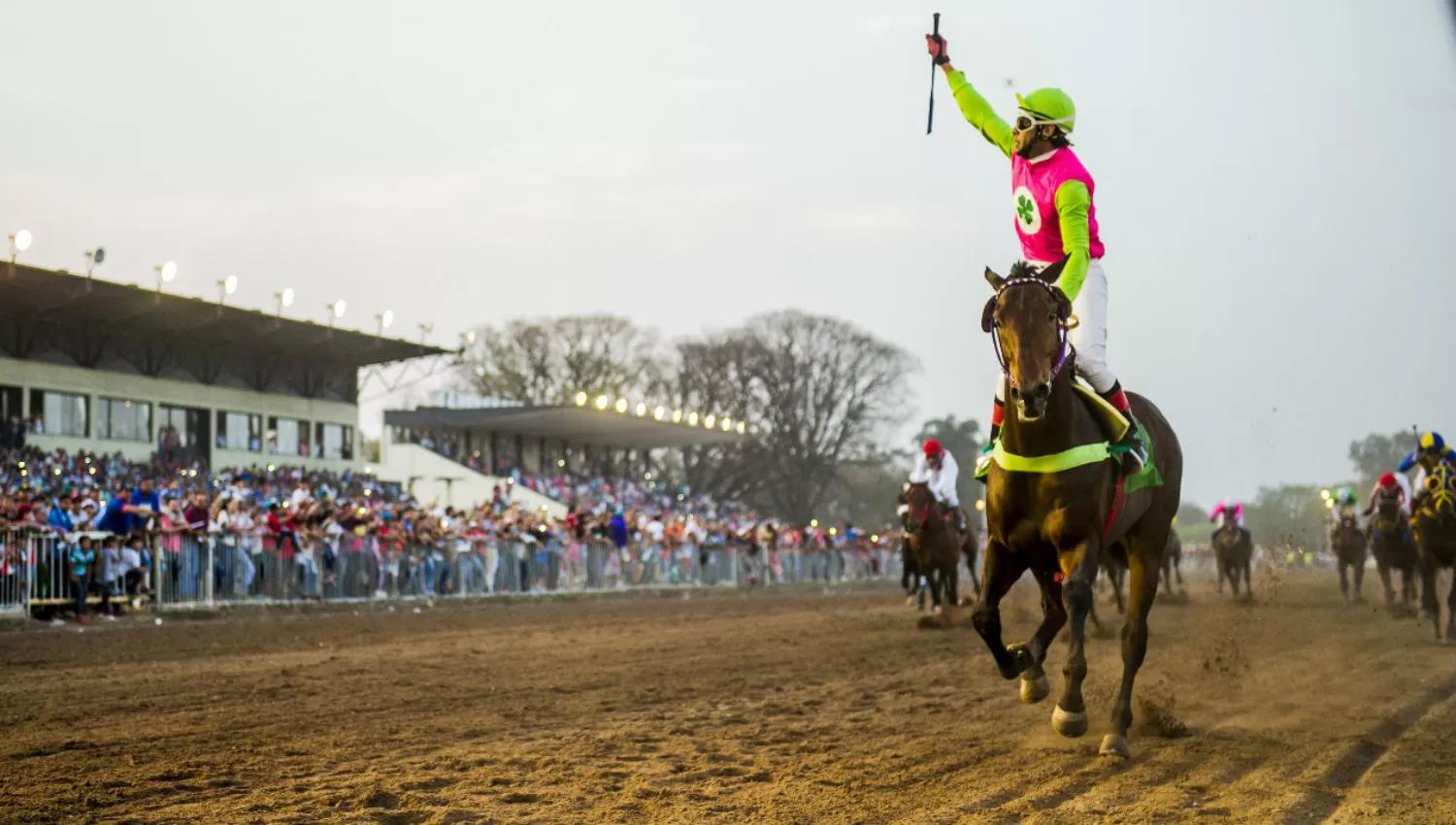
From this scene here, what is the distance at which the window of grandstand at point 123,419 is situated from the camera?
116 ft

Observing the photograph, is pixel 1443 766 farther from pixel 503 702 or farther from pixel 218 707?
pixel 218 707

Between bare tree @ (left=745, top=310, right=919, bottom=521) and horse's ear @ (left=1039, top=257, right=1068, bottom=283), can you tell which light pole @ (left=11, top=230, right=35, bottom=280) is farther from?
bare tree @ (left=745, top=310, right=919, bottom=521)

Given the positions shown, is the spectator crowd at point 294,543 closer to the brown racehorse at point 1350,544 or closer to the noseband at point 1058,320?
the noseband at point 1058,320

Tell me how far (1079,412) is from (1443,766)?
2.32 meters

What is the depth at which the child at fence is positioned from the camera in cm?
1694

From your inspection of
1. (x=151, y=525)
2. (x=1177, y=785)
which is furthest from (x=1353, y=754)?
(x=151, y=525)

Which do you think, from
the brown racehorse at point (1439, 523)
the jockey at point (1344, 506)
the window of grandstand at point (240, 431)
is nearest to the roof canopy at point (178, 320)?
the window of grandstand at point (240, 431)

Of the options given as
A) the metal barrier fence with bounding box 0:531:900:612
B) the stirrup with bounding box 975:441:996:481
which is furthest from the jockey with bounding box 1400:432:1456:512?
the metal barrier fence with bounding box 0:531:900:612

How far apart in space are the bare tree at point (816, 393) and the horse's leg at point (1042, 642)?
171 ft

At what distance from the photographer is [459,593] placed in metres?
24.8

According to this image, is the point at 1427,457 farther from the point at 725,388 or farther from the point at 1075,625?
the point at 725,388

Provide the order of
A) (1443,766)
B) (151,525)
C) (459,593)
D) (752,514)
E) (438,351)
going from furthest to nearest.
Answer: (752,514), (438,351), (459,593), (151,525), (1443,766)

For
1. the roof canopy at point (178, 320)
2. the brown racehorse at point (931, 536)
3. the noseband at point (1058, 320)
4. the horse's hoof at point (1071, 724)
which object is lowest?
the horse's hoof at point (1071, 724)

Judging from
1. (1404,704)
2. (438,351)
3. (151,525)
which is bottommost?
(1404,704)
